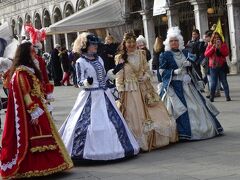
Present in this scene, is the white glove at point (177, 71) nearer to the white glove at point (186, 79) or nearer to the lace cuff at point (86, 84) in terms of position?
the white glove at point (186, 79)

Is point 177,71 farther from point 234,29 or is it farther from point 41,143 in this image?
point 234,29

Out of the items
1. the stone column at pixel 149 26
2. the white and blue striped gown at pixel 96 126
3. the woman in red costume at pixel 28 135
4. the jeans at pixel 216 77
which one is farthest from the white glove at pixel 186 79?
the stone column at pixel 149 26

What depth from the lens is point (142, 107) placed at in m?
7.81

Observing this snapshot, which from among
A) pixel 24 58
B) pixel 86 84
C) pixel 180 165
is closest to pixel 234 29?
pixel 86 84

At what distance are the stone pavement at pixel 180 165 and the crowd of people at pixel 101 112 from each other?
0.16 meters

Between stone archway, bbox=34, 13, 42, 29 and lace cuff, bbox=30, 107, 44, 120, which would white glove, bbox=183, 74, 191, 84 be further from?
stone archway, bbox=34, 13, 42, 29

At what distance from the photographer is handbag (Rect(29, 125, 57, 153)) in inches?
250

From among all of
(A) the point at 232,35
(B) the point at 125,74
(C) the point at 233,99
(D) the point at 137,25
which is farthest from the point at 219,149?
(D) the point at 137,25

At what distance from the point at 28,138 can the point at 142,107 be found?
198 centimetres

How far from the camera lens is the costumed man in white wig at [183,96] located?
8.09 m

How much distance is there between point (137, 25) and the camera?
25.0m

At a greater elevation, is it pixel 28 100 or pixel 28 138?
pixel 28 100

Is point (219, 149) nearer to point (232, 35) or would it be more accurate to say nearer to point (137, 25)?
point (232, 35)

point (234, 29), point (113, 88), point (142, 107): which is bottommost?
point (142, 107)
